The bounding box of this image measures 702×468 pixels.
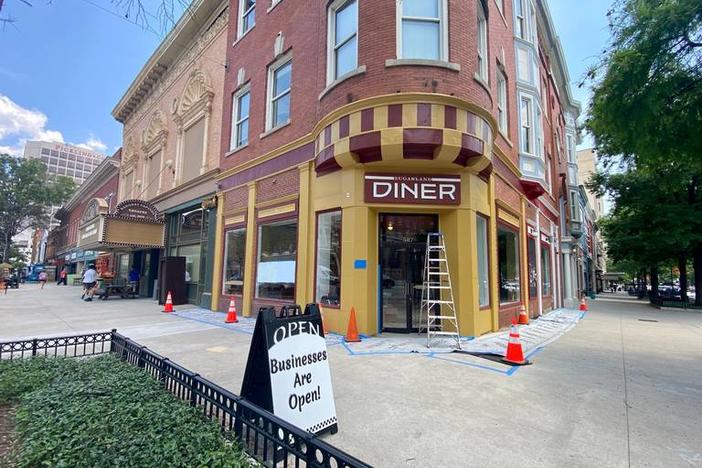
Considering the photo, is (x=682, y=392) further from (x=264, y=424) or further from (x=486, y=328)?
(x=264, y=424)

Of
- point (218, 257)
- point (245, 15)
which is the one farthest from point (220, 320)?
point (245, 15)

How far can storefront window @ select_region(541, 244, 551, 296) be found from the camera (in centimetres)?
1645

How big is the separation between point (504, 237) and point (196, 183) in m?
12.6

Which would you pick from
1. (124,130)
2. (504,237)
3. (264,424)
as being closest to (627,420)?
(264,424)

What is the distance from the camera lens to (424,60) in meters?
7.98

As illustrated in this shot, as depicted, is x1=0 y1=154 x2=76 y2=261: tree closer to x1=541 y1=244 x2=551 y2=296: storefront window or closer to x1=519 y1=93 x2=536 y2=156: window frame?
x1=519 y1=93 x2=536 y2=156: window frame

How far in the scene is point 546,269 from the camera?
675 inches

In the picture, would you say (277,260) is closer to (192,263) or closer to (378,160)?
(378,160)

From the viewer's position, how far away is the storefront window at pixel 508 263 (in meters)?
10.7

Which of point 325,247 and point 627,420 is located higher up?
point 325,247

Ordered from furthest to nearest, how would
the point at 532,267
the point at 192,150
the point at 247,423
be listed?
the point at 192,150 → the point at 532,267 → the point at 247,423

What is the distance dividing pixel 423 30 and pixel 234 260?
9.38 meters

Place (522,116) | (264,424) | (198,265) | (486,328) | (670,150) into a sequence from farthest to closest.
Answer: (198,265) < (522,116) < (486,328) < (670,150) < (264,424)

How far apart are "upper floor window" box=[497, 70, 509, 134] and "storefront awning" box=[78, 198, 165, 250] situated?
16.2m
